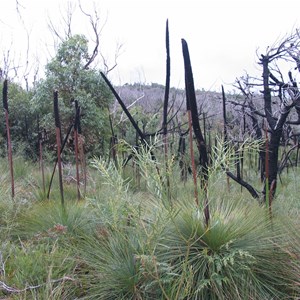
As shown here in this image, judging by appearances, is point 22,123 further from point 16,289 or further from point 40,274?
point 16,289

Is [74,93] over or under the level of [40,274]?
over

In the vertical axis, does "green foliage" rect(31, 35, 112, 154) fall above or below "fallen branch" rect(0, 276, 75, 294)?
above

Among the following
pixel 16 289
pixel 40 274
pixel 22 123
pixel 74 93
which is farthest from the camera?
pixel 22 123

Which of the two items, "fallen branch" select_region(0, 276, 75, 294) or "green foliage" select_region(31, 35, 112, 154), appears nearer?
"fallen branch" select_region(0, 276, 75, 294)

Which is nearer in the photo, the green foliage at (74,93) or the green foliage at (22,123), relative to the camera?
the green foliage at (74,93)

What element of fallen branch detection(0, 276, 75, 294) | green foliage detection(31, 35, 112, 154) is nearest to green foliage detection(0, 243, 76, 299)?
fallen branch detection(0, 276, 75, 294)

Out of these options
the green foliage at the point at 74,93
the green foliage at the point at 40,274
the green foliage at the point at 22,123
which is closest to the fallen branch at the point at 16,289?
the green foliage at the point at 40,274

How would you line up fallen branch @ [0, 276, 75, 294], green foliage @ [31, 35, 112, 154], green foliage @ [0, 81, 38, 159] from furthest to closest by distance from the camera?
1. green foliage @ [0, 81, 38, 159]
2. green foliage @ [31, 35, 112, 154]
3. fallen branch @ [0, 276, 75, 294]

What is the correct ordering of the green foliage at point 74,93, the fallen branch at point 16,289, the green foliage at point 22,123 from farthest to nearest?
the green foliage at point 22,123
the green foliage at point 74,93
the fallen branch at point 16,289

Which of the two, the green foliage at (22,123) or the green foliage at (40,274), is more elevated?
the green foliage at (22,123)

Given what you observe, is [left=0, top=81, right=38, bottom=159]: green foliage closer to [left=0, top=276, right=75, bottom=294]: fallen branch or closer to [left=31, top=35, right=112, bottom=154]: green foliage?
[left=31, top=35, right=112, bottom=154]: green foliage

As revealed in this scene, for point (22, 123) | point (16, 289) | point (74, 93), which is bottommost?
point (16, 289)

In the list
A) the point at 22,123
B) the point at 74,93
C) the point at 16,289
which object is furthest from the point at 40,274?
the point at 22,123

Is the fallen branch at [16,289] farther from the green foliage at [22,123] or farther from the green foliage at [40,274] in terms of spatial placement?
the green foliage at [22,123]
